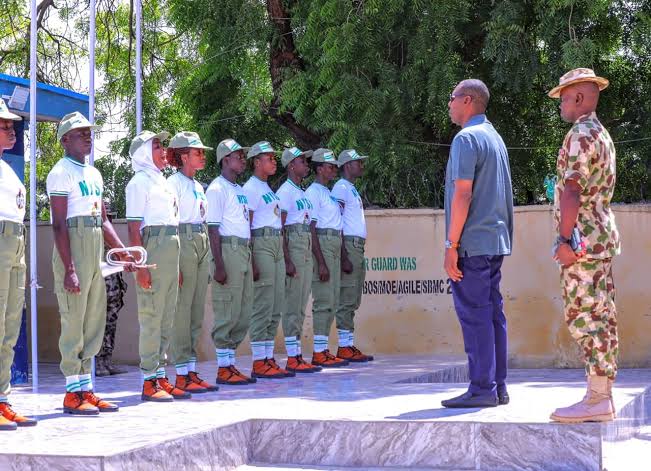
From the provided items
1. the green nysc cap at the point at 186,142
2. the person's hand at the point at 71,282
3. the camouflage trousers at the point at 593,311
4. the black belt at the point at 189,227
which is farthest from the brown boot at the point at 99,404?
the camouflage trousers at the point at 593,311

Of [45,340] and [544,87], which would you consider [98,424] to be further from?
[544,87]

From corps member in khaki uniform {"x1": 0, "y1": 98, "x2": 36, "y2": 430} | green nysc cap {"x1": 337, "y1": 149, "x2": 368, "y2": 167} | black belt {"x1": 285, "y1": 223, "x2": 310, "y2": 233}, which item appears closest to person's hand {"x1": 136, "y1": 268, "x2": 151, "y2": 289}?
corps member in khaki uniform {"x1": 0, "y1": 98, "x2": 36, "y2": 430}

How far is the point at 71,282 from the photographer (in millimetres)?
6512

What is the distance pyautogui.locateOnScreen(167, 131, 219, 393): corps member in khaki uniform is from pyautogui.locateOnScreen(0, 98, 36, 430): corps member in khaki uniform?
1637 millimetres

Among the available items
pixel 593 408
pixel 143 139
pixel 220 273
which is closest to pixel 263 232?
pixel 220 273

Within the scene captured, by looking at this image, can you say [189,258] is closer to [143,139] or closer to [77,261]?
[143,139]

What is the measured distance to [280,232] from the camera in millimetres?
9258

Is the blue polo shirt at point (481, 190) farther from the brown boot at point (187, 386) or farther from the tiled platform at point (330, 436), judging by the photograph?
the brown boot at point (187, 386)

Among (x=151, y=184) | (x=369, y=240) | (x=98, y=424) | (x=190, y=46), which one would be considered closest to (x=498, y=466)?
(x=98, y=424)

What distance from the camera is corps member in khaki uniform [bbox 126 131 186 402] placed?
738cm

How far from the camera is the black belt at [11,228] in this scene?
20.5ft

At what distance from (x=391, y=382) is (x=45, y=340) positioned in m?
5.30

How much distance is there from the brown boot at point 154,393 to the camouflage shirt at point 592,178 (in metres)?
3.07

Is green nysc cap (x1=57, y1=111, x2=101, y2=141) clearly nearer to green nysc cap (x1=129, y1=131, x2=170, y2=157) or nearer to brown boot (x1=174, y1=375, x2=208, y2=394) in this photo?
green nysc cap (x1=129, y1=131, x2=170, y2=157)
